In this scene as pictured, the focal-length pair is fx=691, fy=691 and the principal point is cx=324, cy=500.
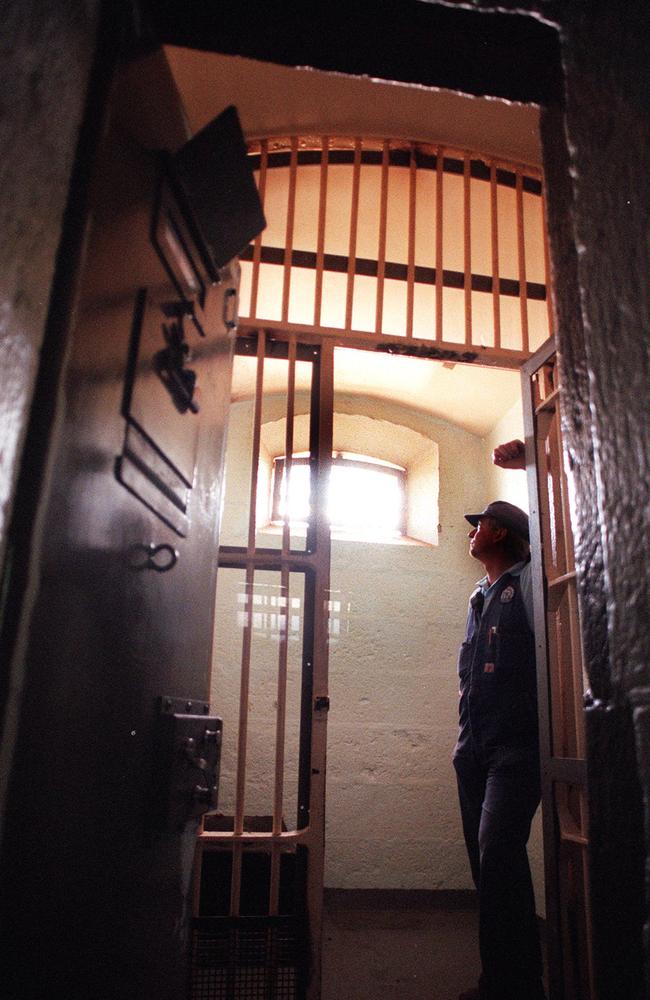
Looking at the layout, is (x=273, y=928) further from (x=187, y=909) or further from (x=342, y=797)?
(x=342, y=797)

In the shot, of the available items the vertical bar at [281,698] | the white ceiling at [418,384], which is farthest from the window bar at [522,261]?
the white ceiling at [418,384]

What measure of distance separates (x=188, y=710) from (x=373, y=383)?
304 cm

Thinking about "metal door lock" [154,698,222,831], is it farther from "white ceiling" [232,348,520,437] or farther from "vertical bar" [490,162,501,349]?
"white ceiling" [232,348,520,437]

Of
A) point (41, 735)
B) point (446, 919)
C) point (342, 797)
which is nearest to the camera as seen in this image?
point (41, 735)

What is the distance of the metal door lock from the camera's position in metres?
1.05

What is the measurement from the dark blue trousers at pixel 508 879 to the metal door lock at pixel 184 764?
1.12 metres

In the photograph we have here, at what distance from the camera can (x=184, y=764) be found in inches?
43.0

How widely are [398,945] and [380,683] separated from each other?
3.98 ft

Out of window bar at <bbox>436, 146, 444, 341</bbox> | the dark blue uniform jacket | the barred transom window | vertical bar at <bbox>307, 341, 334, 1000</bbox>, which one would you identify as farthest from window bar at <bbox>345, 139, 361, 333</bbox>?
the dark blue uniform jacket

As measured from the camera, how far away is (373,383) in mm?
4004

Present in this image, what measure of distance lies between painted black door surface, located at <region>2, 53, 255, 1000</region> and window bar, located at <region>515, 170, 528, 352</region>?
1417 mm

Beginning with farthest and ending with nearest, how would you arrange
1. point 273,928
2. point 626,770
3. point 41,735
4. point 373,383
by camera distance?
point 373,383 < point 273,928 < point 41,735 < point 626,770

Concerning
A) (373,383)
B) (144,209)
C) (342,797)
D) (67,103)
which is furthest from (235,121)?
(342,797)

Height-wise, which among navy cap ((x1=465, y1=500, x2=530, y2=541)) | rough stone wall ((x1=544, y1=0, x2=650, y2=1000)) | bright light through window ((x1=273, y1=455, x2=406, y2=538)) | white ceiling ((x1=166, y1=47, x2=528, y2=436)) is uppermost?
white ceiling ((x1=166, y1=47, x2=528, y2=436))
